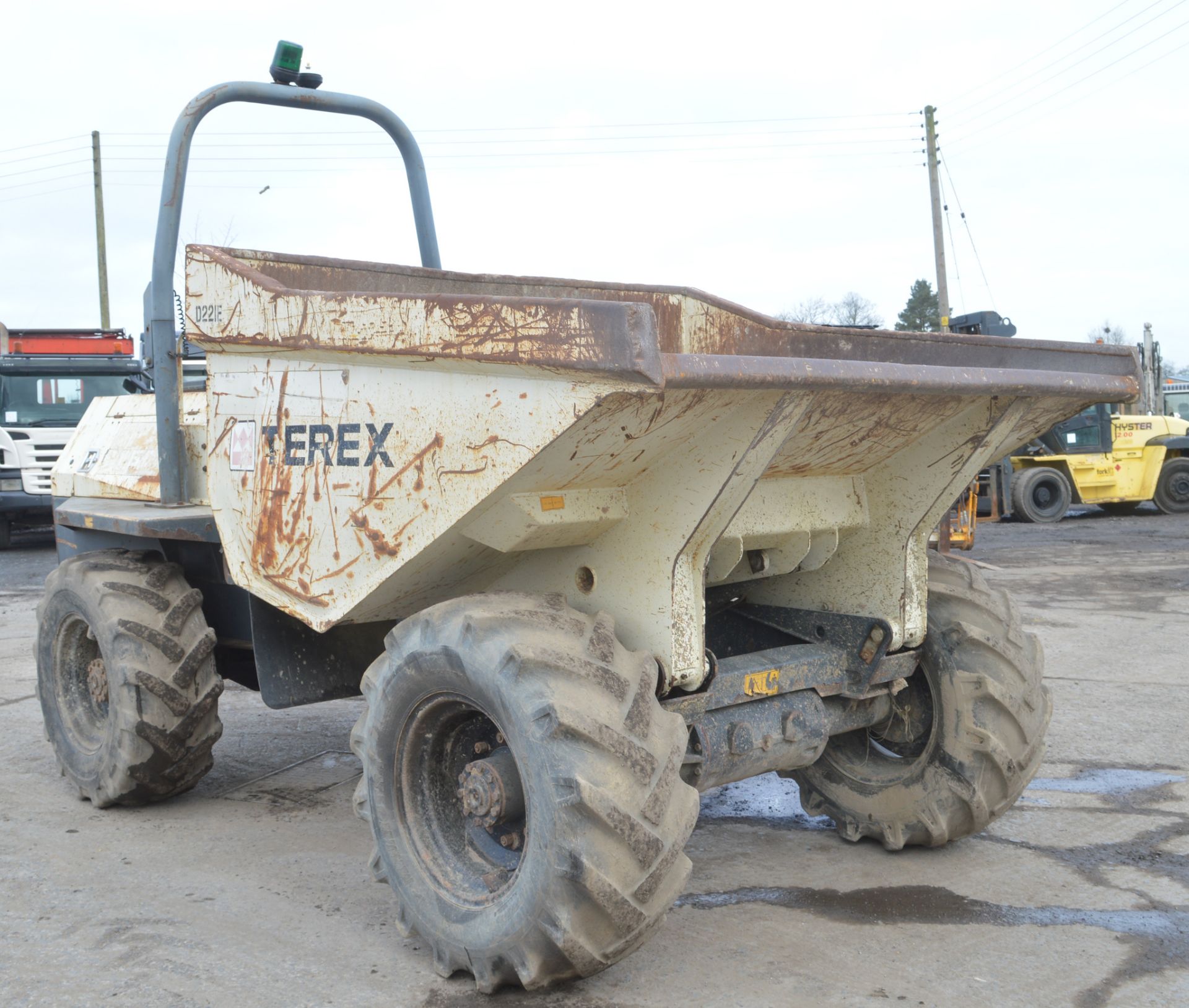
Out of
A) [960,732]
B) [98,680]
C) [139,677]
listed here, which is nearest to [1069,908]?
[960,732]

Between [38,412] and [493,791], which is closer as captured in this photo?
[493,791]

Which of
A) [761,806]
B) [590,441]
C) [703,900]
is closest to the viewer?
[590,441]

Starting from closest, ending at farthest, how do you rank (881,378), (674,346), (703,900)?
(881,378) < (703,900) < (674,346)

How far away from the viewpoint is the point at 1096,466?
1747 centimetres

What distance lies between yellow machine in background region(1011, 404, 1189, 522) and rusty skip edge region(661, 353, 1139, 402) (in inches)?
568

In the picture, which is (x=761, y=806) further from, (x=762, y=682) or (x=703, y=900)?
(x=762, y=682)

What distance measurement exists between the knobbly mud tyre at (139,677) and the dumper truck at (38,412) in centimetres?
1142

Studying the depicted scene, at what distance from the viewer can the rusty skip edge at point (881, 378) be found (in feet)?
8.38

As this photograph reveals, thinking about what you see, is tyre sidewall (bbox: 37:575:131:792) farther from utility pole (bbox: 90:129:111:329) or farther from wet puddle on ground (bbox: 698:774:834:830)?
utility pole (bbox: 90:129:111:329)

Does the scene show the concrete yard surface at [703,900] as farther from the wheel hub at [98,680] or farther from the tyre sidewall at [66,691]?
the wheel hub at [98,680]

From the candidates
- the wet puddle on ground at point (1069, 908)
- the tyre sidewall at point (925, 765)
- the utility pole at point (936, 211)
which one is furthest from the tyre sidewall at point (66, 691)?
the utility pole at point (936, 211)

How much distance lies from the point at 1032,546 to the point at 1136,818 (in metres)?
10.5

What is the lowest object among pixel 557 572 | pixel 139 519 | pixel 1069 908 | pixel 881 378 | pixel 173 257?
pixel 1069 908

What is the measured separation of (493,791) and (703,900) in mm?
976
